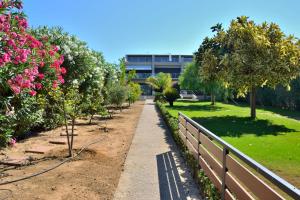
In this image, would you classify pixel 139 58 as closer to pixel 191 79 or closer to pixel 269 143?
pixel 191 79

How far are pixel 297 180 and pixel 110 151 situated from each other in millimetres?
5365

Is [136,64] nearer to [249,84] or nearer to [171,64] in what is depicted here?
[171,64]

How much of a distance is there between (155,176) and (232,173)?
322 cm

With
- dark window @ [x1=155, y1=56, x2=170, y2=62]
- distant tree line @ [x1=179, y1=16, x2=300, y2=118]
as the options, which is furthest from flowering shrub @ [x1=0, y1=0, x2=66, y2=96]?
dark window @ [x1=155, y1=56, x2=170, y2=62]

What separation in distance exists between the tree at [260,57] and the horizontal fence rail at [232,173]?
12.3 metres

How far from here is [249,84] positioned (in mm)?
20016

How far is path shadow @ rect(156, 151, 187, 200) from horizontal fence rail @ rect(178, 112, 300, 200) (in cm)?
59

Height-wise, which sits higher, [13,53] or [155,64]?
[155,64]

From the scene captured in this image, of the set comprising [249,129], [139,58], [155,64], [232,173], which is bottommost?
[249,129]

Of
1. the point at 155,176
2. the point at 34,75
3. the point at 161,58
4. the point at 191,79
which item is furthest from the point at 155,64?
the point at 34,75

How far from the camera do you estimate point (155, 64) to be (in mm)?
96438

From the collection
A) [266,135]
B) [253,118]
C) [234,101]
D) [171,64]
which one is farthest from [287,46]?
[171,64]

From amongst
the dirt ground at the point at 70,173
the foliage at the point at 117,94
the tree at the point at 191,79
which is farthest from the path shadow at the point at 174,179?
the tree at the point at 191,79

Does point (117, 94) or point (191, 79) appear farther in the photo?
point (191, 79)
